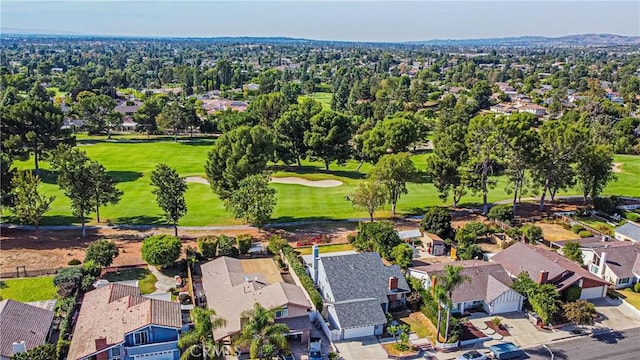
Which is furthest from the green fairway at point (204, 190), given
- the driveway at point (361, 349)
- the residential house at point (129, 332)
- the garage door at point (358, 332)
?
the driveway at point (361, 349)

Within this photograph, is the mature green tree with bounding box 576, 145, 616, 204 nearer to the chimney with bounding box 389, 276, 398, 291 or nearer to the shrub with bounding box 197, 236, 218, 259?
the chimney with bounding box 389, 276, 398, 291

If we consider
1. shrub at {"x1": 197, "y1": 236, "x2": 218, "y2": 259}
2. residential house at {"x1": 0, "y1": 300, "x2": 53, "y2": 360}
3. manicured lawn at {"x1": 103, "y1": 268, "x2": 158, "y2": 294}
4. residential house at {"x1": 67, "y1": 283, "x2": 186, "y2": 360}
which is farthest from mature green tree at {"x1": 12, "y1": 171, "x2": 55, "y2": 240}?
residential house at {"x1": 67, "y1": 283, "x2": 186, "y2": 360}

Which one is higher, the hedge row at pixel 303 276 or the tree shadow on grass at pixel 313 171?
the hedge row at pixel 303 276

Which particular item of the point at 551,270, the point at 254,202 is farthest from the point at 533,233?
the point at 254,202

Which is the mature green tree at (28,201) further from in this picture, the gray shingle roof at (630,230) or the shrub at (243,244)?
the gray shingle roof at (630,230)

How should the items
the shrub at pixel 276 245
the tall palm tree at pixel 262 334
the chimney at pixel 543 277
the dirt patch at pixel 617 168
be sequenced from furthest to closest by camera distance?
the dirt patch at pixel 617 168 < the shrub at pixel 276 245 < the chimney at pixel 543 277 < the tall palm tree at pixel 262 334

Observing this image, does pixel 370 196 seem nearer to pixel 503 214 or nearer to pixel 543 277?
pixel 503 214
